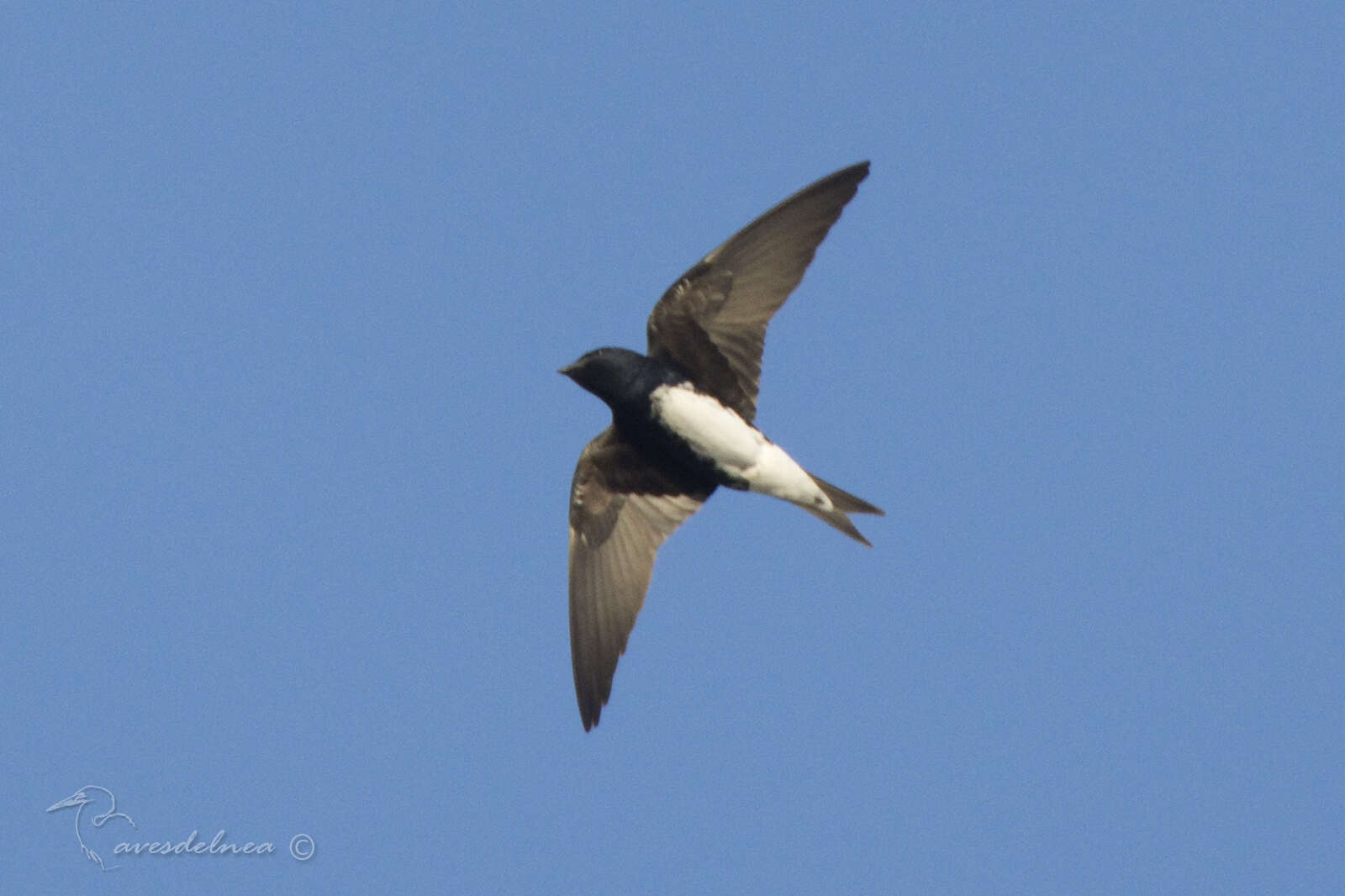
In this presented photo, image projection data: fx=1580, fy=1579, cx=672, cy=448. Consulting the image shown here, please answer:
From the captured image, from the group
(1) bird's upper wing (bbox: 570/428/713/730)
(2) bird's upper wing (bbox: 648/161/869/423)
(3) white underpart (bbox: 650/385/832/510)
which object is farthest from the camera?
(1) bird's upper wing (bbox: 570/428/713/730)

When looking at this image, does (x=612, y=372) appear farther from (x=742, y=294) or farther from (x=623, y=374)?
(x=742, y=294)

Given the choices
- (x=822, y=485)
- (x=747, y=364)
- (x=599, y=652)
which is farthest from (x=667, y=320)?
(x=599, y=652)

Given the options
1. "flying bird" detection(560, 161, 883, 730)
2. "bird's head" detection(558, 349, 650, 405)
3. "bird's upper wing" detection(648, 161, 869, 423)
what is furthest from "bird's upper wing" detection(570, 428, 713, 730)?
"bird's upper wing" detection(648, 161, 869, 423)

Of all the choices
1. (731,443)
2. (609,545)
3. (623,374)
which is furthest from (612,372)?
(609,545)

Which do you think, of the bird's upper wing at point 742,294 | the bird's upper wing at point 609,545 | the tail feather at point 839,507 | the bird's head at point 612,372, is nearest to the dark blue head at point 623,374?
the bird's head at point 612,372

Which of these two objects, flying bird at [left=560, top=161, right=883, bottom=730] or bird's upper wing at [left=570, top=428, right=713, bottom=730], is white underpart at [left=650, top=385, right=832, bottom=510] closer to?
flying bird at [left=560, top=161, right=883, bottom=730]

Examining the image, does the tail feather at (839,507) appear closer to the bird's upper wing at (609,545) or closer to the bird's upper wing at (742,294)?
the bird's upper wing at (742,294)
